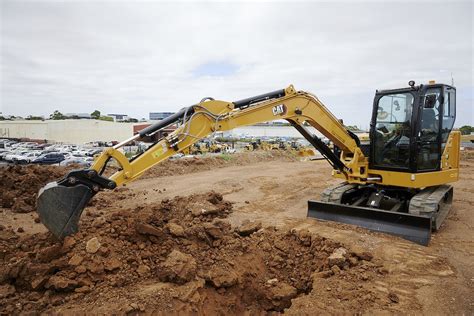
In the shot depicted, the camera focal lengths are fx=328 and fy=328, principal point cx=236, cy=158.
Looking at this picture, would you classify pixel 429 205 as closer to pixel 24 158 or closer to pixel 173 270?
pixel 173 270

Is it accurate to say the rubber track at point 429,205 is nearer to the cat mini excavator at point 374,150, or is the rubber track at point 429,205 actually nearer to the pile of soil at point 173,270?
the cat mini excavator at point 374,150

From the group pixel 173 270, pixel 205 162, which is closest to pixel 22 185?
pixel 173 270

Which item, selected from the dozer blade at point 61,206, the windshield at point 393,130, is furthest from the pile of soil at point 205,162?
the windshield at point 393,130

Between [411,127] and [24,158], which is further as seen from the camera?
[24,158]

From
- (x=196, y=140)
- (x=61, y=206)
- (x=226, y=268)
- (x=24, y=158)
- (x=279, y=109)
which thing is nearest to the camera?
(x=61, y=206)

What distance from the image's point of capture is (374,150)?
676cm

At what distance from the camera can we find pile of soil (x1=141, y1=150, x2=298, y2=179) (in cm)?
1362

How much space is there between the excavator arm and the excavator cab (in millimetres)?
558

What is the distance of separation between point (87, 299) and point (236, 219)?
3.85 metres

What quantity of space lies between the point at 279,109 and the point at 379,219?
270 centimetres

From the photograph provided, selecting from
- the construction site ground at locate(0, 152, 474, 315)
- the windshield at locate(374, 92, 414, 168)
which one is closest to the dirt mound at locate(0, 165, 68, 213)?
the construction site ground at locate(0, 152, 474, 315)

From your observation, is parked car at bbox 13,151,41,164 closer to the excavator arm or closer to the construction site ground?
the construction site ground

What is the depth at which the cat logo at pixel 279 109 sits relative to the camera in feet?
19.2

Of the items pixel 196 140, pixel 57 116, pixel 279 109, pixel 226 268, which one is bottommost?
pixel 226 268
